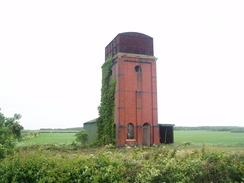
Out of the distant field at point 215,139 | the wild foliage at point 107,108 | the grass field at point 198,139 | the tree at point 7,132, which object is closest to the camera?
the tree at point 7,132

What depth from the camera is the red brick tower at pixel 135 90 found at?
80.9 feet

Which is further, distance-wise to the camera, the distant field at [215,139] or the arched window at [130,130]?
the distant field at [215,139]

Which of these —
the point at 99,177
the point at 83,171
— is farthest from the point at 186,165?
the point at 83,171

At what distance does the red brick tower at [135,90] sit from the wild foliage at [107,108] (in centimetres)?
85

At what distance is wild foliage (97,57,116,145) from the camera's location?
2547 cm

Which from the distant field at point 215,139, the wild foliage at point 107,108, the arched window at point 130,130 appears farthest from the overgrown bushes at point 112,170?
the distant field at point 215,139

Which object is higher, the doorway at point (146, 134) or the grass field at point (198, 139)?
the doorway at point (146, 134)

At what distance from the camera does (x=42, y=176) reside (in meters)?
7.29

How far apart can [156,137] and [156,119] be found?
74.2 inches

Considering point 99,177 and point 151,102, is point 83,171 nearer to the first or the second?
point 99,177

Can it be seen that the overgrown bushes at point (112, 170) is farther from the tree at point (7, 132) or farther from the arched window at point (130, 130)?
the arched window at point (130, 130)

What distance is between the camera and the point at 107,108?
26.6m

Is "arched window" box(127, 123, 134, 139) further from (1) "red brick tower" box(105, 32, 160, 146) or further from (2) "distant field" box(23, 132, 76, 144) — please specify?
(2) "distant field" box(23, 132, 76, 144)

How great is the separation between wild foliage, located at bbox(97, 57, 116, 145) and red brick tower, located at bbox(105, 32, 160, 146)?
2.80ft
